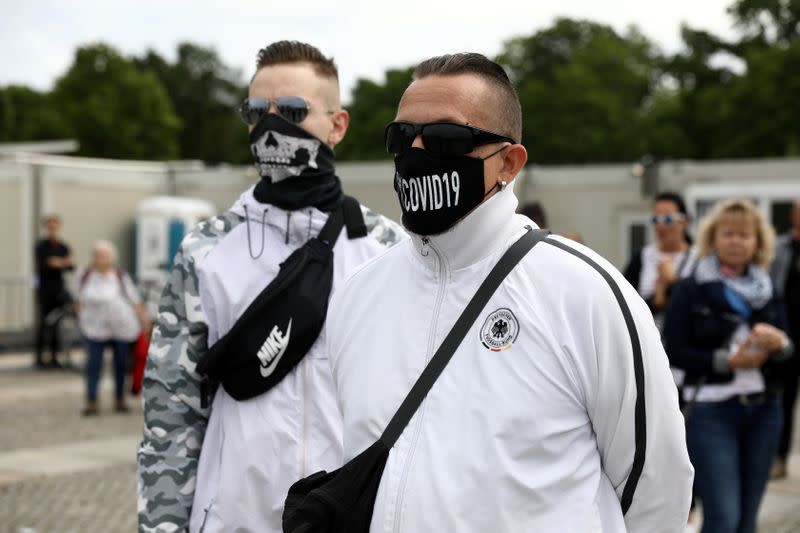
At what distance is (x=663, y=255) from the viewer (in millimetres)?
6309

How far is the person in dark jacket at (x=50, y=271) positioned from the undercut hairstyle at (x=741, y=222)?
12319mm

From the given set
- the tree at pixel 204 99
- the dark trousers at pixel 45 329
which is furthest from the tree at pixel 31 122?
the dark trousers at pixel 45 329

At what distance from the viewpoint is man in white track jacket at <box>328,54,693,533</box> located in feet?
6.23

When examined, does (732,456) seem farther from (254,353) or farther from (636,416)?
(636,416)

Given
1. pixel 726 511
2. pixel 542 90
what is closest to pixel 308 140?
pixel 726 511

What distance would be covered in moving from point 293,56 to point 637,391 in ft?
5.01

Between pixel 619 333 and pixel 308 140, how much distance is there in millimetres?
1347

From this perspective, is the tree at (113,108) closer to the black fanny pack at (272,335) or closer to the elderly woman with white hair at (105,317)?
the elderly woman with white hair at (105,317)

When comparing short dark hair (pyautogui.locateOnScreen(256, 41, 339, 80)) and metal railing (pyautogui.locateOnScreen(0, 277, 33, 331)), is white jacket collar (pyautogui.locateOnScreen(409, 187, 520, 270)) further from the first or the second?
metal railing (pyautogui.locateOnScreen(0, 277, 33, 331))

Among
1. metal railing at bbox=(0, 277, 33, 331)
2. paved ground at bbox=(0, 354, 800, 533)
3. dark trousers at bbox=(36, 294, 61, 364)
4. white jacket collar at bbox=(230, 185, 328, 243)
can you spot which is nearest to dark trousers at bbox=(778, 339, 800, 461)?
paved ground at bbox=(0, 354, 800, 533)

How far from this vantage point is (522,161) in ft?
7.05

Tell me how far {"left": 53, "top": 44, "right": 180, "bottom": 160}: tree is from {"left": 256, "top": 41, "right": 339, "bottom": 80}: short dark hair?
5632 centimetres

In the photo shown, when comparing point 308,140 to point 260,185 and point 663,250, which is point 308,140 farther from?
point 663,250

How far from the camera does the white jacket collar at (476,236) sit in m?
2.07
